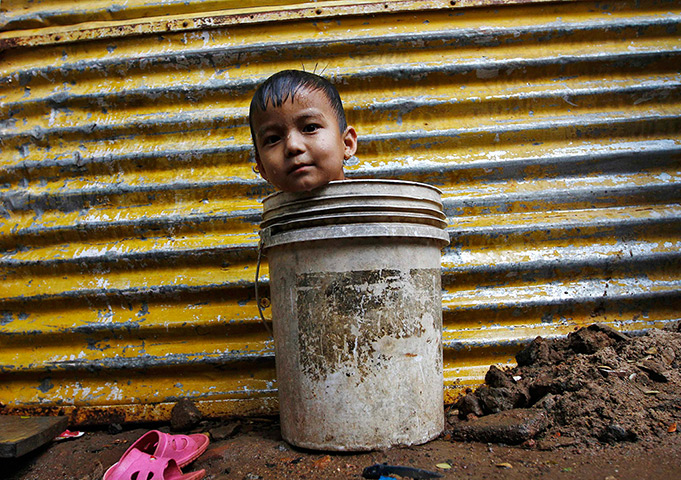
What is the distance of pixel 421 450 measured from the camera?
1.63 meters

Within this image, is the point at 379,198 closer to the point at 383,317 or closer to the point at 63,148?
the point at 383,317

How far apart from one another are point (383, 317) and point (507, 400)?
718 mm

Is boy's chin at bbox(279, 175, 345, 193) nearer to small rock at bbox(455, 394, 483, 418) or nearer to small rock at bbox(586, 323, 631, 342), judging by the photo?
small rock at bbox(455, 394, 483, 418)

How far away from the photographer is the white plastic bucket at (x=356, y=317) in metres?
1.62

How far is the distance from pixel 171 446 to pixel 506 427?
131 cm

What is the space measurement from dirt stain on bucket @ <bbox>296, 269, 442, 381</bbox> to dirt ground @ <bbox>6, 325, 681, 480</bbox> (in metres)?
0.36

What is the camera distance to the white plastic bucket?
1615 millimetres

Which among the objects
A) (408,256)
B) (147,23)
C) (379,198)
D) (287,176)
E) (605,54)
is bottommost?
(408,256)

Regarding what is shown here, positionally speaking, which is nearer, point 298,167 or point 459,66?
point 298,167

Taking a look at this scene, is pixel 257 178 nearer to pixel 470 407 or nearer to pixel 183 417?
pixel 183 417

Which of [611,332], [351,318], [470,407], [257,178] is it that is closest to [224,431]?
[351,318]

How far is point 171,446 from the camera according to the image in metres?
1.71

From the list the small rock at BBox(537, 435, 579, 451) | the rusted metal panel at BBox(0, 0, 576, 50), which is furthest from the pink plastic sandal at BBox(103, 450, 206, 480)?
the rusted metal panel at BBox(0, 0, 576, 50)

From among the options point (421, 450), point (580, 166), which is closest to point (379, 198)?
point (421, 450)
